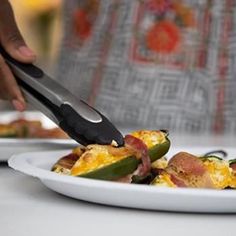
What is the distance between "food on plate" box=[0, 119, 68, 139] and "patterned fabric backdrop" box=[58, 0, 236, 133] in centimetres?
49

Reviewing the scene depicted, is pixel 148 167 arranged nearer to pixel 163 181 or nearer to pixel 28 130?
pixel 163 181

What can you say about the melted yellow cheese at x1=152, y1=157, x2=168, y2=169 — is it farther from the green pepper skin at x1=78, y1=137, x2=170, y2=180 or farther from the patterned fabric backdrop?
the patterned fabric backdrop

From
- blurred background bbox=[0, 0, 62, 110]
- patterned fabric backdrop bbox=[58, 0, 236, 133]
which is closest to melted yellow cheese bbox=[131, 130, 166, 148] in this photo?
patterned fabric backdrop bbox=[58, 0, 236, 133]

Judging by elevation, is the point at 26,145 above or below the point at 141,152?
below

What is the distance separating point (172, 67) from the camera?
6.28ft

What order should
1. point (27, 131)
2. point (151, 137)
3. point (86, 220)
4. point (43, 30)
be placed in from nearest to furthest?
point (86, 220), point (151, 137), point (27, 131), point (43, 30)

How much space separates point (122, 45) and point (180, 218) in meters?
1.31

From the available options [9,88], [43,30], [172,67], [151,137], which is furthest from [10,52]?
[43,30]

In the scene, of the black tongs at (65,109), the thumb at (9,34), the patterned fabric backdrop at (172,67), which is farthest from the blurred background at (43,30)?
the black tongs at (65,109)

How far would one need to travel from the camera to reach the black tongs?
832 mm

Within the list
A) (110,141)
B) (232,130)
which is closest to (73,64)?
(232,130)

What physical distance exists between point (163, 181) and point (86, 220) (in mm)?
94

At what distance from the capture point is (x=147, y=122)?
1929 millimetres

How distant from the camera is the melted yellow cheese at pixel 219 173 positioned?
0.73 metres
